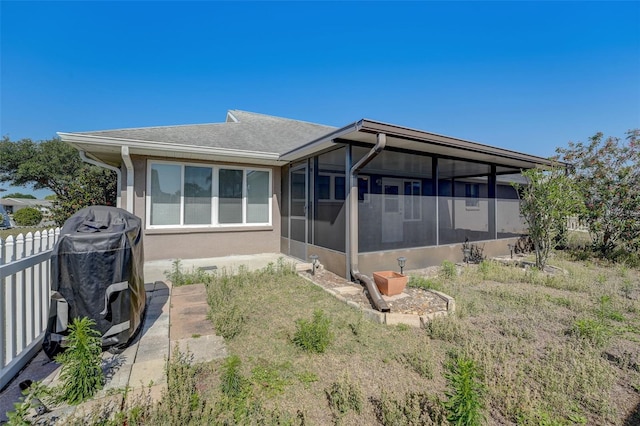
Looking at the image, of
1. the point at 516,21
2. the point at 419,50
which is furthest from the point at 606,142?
the point at 419,50

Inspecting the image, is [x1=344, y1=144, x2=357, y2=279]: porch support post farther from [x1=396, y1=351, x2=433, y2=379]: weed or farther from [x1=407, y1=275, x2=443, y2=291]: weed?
[x1=396, y1=351, x2=433, y2=379]: weed

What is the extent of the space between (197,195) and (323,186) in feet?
10.9

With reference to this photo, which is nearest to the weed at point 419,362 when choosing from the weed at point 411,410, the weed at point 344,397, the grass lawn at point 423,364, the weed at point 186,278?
the grass lawn at point 423,364

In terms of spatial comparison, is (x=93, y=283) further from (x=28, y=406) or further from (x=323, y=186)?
(x=323, y=186)

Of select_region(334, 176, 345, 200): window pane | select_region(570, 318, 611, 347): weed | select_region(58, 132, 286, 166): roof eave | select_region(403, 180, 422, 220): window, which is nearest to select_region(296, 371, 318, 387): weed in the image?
select_region(570, 318, 611, 347): weed

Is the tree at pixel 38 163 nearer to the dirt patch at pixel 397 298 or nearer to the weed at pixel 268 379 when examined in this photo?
the dirt patch at pixel 397 298

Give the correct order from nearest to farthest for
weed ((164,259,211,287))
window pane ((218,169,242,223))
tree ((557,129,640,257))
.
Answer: weed ((164,259,211,287)) → window pane ((218,169,242,223)) → tree ((557,129,640,257))

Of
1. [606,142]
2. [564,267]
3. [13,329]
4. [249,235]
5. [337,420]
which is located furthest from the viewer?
[606,142]

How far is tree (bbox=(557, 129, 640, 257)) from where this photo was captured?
7.78 m

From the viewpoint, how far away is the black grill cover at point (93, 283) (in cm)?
234

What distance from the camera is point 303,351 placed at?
273 centimetres

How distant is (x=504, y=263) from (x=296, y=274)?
210 inches

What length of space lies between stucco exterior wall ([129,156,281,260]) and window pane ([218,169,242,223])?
253 millimetres

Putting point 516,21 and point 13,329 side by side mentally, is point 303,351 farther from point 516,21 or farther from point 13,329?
point 516,21
